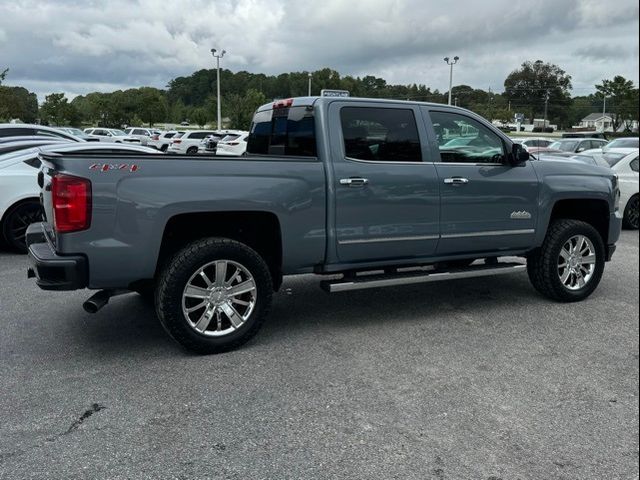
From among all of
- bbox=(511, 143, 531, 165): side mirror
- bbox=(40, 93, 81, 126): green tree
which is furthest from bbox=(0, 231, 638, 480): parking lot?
bbox=(40, 93, 81, 126): green tree

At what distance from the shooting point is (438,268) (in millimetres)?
5578

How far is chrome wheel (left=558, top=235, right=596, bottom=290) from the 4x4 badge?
1.91 feet

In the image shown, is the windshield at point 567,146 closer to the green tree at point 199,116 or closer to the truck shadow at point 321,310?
the truck shadow at point 321,310

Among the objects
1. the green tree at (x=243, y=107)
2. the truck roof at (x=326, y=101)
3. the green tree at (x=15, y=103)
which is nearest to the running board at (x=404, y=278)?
the truck roof at (x=326, y=101)

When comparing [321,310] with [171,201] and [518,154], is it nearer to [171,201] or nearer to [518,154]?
[171,201]

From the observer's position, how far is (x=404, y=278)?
508 centimetres

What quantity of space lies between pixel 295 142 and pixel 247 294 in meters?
1.47

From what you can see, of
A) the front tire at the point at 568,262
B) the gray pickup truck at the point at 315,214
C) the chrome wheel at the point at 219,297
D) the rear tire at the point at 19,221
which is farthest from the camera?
the rear tire at the point at 19,221

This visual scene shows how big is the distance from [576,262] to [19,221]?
280 inches

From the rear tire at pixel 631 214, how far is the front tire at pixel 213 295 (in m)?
8.45

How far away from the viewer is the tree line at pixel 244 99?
1336 inches

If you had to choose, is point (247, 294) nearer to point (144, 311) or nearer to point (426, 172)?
point (144, 311)

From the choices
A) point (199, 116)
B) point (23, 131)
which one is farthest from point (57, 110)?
point (23, 131)

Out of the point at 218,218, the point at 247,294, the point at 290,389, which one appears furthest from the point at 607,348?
the point at 218,218
